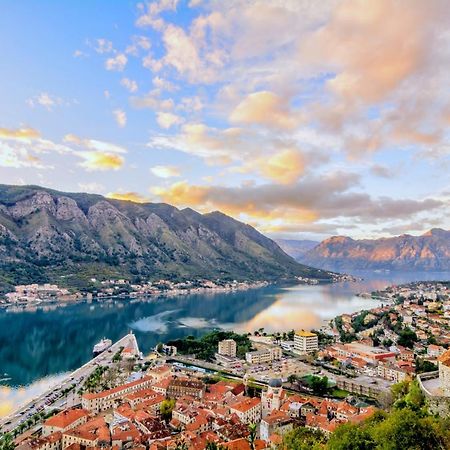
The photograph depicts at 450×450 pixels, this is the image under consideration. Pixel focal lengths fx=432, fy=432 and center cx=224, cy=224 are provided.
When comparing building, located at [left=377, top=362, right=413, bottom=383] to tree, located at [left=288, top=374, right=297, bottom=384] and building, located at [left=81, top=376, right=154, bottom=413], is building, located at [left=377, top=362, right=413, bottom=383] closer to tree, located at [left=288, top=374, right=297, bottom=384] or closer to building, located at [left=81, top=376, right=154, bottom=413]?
tree, located at [left=288, top=374, right=297, bottom=384]

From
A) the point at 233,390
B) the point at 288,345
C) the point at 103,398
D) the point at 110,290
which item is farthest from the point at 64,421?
the point at 110,290

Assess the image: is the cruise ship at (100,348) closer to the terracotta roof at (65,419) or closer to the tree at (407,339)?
the terracotta roof at (65,419)

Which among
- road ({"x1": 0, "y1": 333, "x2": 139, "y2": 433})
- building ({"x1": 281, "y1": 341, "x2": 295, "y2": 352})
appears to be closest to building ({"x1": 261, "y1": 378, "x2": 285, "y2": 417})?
road ({"x1": 0, "y1": 333, "x2": 139, "y2": 433})

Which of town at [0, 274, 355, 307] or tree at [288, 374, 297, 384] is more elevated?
town at [0, 274, 355, 307]

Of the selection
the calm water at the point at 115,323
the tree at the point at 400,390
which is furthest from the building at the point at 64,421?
the tree at the point at 400,390

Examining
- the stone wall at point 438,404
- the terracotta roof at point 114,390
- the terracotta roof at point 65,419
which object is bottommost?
the terracotta roof at point 65,419

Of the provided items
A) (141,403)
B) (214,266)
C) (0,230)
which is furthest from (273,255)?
(141,403)

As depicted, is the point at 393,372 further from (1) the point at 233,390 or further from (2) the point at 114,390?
(2) the point at 114,390
